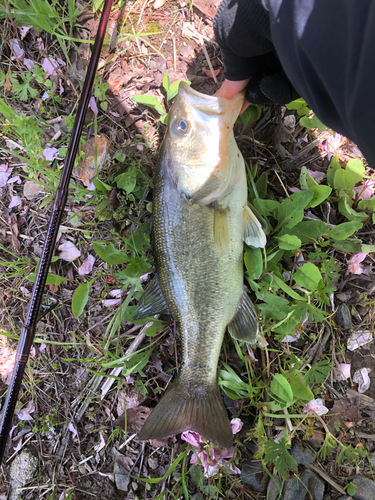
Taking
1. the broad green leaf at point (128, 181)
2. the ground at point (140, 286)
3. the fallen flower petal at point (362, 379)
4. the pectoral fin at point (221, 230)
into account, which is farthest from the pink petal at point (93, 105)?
the fallen flower petal at point (362, 379)

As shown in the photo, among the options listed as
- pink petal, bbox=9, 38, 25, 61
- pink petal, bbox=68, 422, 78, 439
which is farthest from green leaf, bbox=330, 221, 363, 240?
pink petal, bbox=9, 38, 25, 61

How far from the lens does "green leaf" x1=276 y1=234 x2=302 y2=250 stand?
2205 mm

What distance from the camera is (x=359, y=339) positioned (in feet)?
8.18

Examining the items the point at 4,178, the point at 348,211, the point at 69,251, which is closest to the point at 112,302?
the point at 69,251

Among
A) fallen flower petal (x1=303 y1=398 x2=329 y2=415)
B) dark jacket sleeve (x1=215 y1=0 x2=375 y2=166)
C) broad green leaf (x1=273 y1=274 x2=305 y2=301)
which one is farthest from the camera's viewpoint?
fallen flower petal (x1=303 y1=398 x2=329 y2=415)

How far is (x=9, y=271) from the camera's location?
2998 millimetres

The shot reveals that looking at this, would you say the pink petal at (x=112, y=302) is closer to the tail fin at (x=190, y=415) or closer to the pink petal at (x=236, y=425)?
the tail fin at (x=190, y=415)

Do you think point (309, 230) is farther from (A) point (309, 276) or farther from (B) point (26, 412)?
(B) point (26, 412)

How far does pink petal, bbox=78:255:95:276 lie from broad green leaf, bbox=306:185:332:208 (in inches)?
77.2

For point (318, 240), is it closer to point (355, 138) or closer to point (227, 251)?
point (227, 251)

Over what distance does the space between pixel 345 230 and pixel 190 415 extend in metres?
1.82

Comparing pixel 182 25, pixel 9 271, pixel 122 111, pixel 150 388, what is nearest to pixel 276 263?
pixel 150 388

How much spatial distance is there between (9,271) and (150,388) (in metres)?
1.80

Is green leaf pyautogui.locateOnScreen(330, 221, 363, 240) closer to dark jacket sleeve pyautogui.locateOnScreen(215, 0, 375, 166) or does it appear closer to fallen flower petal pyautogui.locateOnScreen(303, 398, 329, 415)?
dark jacket sleeve pyautogui.locateOnScreen(215, 0, 375, 166)
